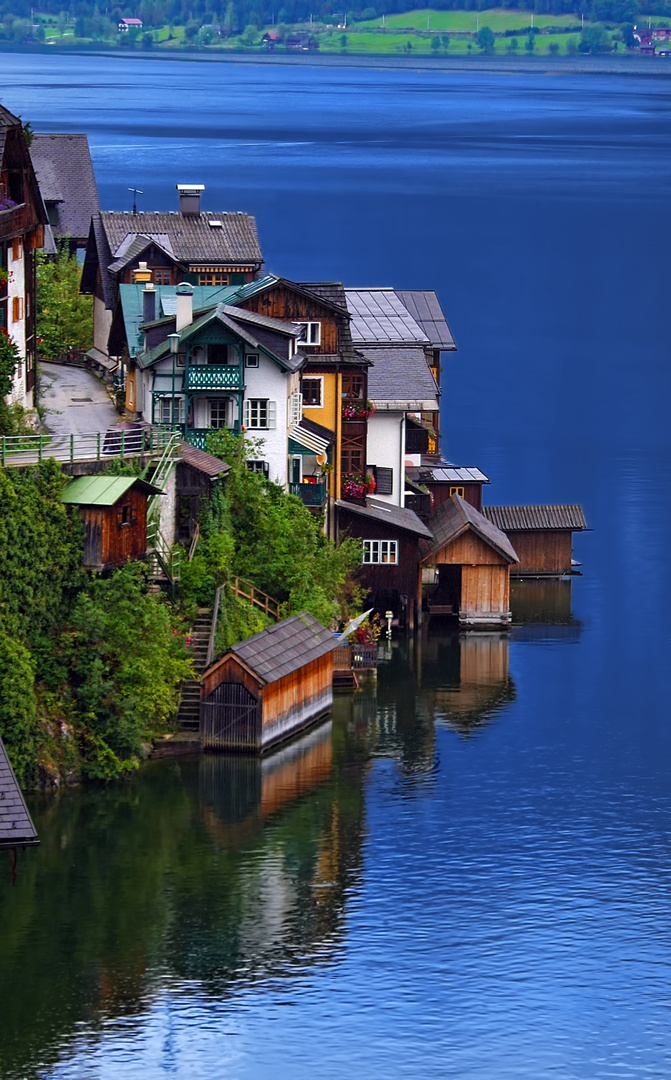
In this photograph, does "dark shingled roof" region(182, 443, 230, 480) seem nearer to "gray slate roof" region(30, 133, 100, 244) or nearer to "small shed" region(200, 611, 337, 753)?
"small shed" region(200, 611, 337, 753)

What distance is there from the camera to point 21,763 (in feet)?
216

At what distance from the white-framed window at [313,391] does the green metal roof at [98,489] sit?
58.7 ft

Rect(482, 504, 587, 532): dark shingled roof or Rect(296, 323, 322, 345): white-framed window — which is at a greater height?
Rect(296, 323, 322, 345): white-framed window

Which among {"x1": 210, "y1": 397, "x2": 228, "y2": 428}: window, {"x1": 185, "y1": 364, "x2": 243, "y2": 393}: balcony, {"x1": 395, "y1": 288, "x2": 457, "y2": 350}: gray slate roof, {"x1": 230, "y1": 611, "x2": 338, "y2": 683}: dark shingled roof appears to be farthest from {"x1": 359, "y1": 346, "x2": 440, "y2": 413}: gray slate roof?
{"x1": 230, "y1": 611, "x2": 338, "y2": 683}: dark shingled roof

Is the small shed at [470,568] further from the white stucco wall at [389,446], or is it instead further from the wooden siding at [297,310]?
the wooden siding at [297,310]

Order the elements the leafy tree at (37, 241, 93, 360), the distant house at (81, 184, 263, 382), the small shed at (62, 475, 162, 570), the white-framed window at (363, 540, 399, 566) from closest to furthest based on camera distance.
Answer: the small shed at (62, 475, 162, 570) < the white-framed window at (363, 540, 399, 566) < the leafy tree at (37, 241, 93, 360) < the distant house at (81, 184, 263, 382)

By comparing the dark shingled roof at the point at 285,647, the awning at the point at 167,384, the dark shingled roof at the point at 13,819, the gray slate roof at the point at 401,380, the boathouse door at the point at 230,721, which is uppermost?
the gray slate roof at the point at 401,380

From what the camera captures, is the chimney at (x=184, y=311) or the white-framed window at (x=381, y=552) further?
the white-framed window at (x=381, y=552)

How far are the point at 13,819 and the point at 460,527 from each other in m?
39.1

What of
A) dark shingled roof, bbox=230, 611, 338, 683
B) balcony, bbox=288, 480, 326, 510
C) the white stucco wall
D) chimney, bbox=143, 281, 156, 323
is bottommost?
dark shingled roof, bbox=230, 611, 338, 683

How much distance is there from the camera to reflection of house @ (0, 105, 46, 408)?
81.7m

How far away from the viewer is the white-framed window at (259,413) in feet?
278

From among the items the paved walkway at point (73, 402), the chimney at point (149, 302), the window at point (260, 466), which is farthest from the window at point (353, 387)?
the paved walkway at point (73, 402)

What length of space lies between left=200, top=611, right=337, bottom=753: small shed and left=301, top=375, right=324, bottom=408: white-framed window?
Answer: 54.7 feet
